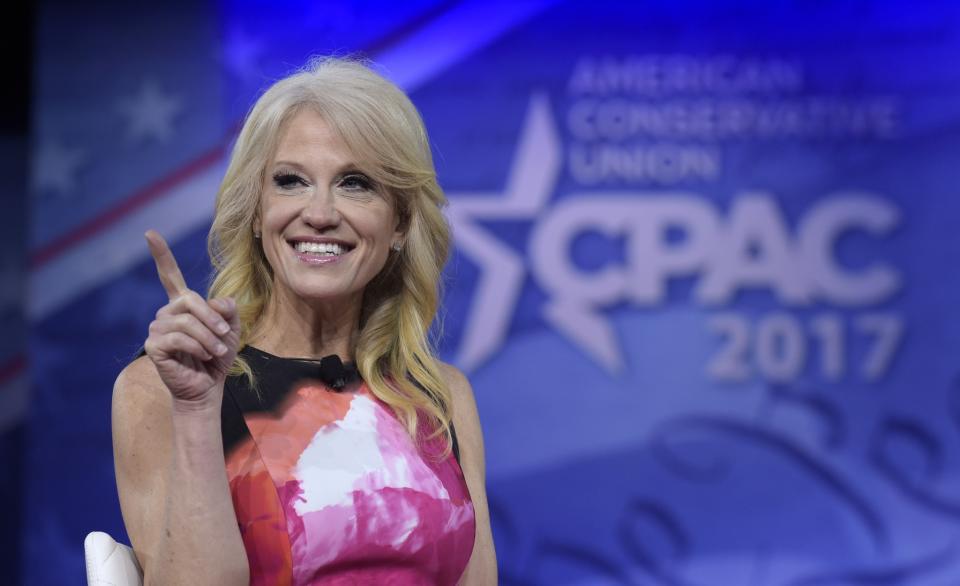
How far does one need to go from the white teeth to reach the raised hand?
13.2 inches

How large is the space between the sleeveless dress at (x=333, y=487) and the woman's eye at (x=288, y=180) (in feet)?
0.84

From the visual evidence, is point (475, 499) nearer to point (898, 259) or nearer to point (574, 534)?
point (574, 534)

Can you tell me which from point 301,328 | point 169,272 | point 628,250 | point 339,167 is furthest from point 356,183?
point 628,250

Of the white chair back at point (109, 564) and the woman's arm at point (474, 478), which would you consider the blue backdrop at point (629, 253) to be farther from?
the white chair back at point (109, 564)

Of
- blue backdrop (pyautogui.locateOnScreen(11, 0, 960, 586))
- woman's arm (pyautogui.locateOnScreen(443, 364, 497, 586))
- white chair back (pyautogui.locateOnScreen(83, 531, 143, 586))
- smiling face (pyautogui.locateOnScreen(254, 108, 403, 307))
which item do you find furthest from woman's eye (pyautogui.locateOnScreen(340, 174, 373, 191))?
blue backdrop (pyautogui.locateOnScreen(11, 0, 960, 586))

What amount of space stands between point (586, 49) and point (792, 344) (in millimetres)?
1240

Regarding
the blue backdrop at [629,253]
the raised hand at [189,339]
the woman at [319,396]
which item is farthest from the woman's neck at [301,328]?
the blue backdrop at [629,253]

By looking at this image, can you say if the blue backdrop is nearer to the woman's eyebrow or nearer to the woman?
the woman

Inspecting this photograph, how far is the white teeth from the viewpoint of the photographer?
1.75 m

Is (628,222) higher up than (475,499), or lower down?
higher up

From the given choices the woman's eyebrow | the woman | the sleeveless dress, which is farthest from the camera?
the woman's eyebrow

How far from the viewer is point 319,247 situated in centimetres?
176

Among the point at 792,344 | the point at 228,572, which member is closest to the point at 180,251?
the point at 792,344

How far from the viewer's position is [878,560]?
4102mm
